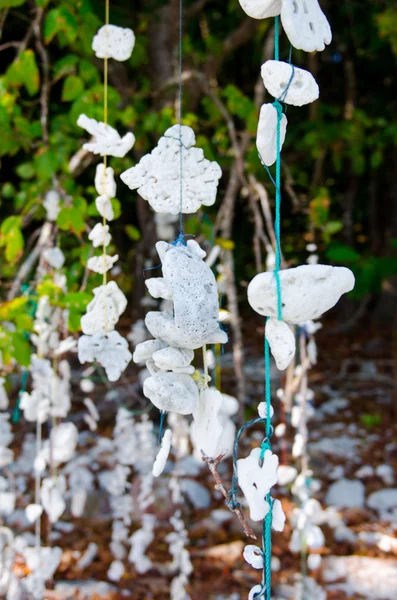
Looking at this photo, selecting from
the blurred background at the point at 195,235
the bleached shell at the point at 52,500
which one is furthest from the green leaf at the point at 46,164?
the bleached shell at the point at 52,500

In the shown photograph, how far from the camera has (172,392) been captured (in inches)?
23.2

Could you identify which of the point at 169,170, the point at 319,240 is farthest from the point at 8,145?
the point at 319,240

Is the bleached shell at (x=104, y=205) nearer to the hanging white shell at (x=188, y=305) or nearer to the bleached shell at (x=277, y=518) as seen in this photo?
the hanging white shell at (x=188, y=305)

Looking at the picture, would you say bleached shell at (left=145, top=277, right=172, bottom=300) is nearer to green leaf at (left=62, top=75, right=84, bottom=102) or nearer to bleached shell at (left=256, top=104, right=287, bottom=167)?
bleached shell at (left=256, top=104, right=287, bottom=167)

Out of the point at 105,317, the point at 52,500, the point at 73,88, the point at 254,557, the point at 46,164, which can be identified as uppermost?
the point at 73,88

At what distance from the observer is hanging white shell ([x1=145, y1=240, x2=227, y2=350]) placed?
585mm

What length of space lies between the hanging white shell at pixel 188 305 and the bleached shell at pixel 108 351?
19cm

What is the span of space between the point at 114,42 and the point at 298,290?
567 mm

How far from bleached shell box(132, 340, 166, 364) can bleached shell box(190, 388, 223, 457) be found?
0.07 metres

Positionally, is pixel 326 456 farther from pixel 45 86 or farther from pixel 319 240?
pixel 45 86

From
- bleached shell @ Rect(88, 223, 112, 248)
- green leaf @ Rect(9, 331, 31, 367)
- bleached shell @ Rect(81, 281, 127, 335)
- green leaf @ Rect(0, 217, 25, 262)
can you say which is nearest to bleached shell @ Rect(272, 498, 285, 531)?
bleached shell @ Rect(81, 281, 127, 335)

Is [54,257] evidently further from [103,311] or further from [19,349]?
[103,311]

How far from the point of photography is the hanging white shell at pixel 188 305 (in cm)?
59

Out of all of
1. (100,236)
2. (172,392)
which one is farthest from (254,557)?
(100,236)
